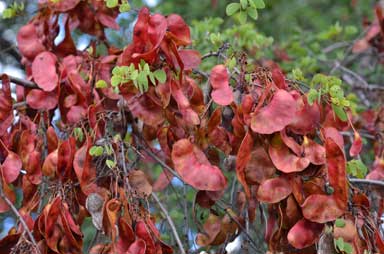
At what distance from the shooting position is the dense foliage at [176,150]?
5.47 feet

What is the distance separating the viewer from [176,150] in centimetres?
173

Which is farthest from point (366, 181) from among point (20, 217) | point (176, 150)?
point (20, 217)

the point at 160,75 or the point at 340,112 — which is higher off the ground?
the point at 160,75

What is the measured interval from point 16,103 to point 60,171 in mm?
354

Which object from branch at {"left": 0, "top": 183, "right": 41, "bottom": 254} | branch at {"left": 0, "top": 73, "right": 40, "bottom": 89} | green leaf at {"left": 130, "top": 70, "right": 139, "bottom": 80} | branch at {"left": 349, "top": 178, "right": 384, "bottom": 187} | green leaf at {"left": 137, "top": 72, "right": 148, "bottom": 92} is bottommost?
branch at {"left": 349, "top": 178, "right": 384, "bottom": 187}

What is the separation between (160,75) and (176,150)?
173 mm

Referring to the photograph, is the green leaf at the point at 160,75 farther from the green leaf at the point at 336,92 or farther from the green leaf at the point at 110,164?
the green leaf at the point at 336,92

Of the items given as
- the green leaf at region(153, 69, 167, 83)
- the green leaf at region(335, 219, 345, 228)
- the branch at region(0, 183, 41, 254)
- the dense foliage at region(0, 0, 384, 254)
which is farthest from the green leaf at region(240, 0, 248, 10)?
the branch at region(0, 183, 41, 254)

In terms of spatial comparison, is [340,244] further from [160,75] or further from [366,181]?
[160,75]

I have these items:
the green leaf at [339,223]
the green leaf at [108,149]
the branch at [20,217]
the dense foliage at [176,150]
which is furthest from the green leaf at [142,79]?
the green leaf at [339,223]

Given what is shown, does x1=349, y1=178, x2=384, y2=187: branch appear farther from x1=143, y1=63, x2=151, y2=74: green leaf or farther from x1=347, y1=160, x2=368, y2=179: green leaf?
x1=143, y1=63, x2=151, y2=74: green leaf

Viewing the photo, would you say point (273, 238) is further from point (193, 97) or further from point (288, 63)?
point (288, 63)

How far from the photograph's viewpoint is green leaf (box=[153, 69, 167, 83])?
5.78 feet

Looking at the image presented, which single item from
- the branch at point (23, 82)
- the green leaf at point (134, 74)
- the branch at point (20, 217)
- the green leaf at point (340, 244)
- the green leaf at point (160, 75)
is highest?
the green leaf at point (134, 74)
